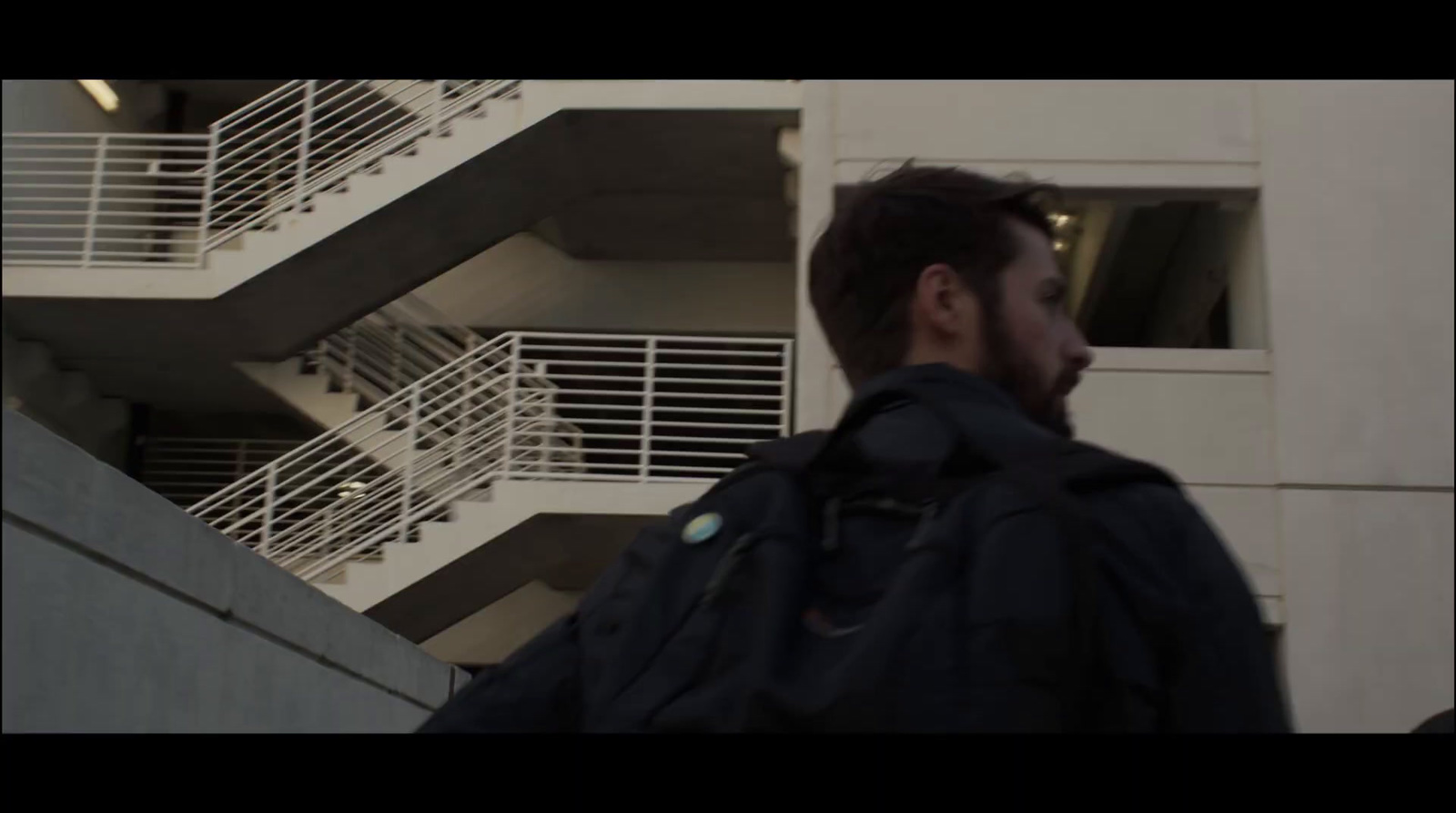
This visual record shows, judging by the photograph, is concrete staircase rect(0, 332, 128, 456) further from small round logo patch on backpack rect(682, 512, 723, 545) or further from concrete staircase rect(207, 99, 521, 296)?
small round logo patch on backpack rect(682, 512, 723, 545)

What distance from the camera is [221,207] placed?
11844mm

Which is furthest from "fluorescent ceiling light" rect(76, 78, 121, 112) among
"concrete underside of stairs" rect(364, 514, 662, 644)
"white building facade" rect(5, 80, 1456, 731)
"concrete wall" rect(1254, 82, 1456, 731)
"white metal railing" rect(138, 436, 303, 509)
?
"concrete wall" rect(1254, 82, 1456, 731)

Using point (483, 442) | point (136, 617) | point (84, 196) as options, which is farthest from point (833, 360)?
point (84, 196)

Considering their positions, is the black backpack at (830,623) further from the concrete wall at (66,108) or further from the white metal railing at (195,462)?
the concrete wall at (66,108)

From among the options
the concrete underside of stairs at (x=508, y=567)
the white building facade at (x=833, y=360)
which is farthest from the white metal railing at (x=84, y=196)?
the concrete underside of stairs at (x=508, y=567)

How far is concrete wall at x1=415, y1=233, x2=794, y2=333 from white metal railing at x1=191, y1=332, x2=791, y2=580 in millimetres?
224

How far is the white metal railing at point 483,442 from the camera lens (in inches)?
381

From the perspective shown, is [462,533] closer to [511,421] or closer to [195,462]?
[511,421]

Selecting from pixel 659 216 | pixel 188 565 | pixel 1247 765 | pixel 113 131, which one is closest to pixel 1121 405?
pixel 659 216

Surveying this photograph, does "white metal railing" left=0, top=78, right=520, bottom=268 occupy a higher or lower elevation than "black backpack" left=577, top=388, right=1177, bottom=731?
higher

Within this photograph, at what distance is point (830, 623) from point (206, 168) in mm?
11807

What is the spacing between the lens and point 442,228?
10531mm

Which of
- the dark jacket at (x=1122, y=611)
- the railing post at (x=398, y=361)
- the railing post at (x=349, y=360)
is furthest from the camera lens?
the railing post at (x=398, y=361)

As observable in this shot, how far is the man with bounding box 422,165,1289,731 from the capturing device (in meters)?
1.12
